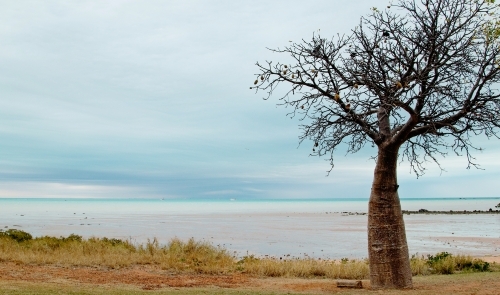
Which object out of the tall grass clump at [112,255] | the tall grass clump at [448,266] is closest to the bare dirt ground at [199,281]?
the tall grass clump at [112,255]

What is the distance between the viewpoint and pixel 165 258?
18906mm

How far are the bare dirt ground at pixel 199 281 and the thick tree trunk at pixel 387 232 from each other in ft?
1.60

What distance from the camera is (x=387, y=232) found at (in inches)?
507

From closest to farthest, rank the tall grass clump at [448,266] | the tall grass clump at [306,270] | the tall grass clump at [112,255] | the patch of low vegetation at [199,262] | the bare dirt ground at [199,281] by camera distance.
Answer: the bare dirt ground at [199,281] → the tall grass clump at [306,270] → the patch of low vegetation at [199,262] → the tall grass clump at [448,266] → the tall grass clump at [112,255]

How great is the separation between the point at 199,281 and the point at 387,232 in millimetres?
5416

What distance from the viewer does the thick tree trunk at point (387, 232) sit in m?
12.8

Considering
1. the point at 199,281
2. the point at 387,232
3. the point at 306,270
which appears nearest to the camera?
the point at 387,232

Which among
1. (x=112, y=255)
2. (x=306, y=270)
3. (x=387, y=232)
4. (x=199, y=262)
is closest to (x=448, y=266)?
(x=306, y=270)

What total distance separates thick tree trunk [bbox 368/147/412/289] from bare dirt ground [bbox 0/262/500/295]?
1.60ft

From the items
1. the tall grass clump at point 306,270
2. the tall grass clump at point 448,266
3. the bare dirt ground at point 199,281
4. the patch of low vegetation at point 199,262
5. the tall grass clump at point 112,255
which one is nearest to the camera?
the bare dirt ground at point 199,281

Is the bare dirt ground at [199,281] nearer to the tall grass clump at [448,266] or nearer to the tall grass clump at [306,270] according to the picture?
the tall grass clump at [306,270]

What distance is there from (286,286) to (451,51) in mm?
7119

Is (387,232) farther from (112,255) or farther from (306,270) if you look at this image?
(112,255)

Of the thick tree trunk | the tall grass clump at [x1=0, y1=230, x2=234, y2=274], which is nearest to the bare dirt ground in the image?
the thick tree trunk
